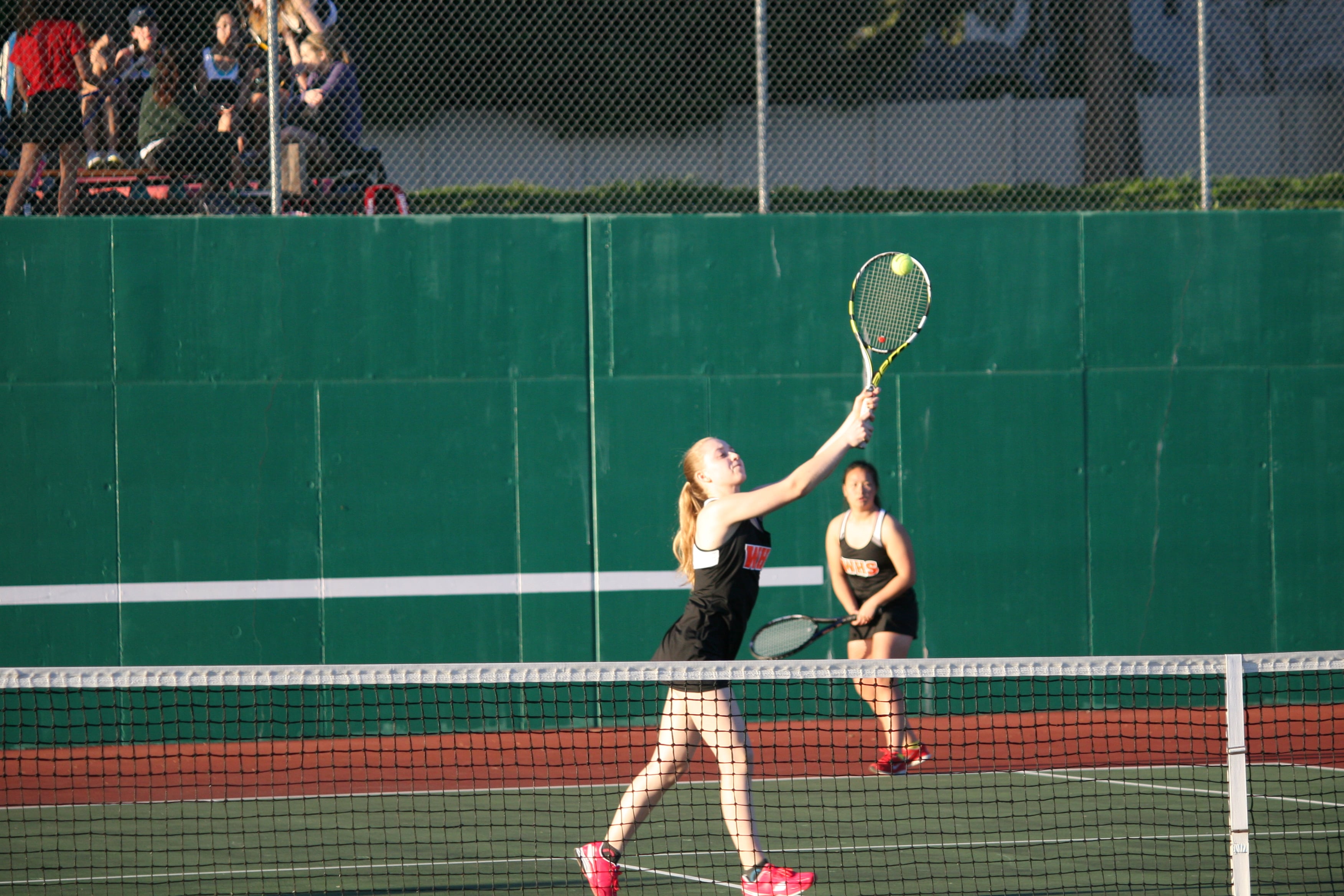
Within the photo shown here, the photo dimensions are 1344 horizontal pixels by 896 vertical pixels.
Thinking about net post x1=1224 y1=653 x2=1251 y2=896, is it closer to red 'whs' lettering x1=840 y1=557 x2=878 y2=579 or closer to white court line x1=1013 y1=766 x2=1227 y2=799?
white court line x1=1013 y1=766 x2=1227 y2=799

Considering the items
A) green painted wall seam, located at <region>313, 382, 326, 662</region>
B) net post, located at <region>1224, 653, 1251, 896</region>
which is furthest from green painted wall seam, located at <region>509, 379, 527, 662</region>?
net post, located at <region>1224, 653, 1251, 896</region>

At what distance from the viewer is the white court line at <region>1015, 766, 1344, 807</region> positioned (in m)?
6.73

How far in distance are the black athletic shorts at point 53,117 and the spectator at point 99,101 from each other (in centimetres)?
6

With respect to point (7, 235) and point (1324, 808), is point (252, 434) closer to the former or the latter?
point (7, 235)

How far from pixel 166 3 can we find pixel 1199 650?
334 inches

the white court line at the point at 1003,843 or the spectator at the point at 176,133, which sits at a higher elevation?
the spectator at the point at 176,133

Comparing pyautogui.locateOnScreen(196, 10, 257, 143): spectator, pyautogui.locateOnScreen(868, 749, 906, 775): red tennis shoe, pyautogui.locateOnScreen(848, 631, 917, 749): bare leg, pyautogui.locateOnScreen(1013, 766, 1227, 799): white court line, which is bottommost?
pyautogui.locateOnScreen(1013, 766, 1227, 799): white court line

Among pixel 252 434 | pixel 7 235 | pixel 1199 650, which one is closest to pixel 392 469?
pixel 252 434

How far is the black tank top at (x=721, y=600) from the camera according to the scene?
5.07 meters

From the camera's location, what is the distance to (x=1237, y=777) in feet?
15.3

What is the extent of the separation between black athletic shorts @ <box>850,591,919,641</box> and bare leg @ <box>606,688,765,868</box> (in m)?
2.66

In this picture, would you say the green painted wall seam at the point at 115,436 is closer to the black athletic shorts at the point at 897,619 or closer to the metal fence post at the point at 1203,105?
the black athletic shorts at the point at 897,619

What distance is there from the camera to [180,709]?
29.2 ft

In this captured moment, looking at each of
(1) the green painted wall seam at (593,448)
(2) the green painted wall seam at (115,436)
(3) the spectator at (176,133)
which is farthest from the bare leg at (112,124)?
(1) the green painted wall seam at (593,448)
